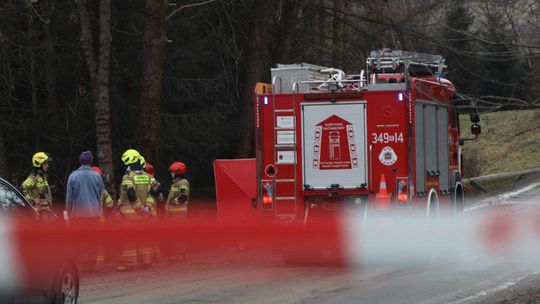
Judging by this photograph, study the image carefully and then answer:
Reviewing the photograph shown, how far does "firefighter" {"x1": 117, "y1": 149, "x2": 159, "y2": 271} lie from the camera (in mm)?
14742

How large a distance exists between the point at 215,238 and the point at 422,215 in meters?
Result: 3.73

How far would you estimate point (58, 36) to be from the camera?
76.5 feet

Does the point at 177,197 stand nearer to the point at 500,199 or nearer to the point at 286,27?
the point at 286,27

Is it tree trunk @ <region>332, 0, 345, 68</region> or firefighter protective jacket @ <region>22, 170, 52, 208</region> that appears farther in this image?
tree trunk @ <region>332, 0, 345, 68</region>

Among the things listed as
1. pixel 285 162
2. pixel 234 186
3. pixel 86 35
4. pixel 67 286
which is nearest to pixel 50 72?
pixel 86 35

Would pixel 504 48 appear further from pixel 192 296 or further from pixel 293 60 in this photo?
pixel 293 60

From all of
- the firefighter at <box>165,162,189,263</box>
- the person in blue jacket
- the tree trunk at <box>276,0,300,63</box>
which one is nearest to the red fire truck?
the firefighter at <box>165,162,189,263</box>

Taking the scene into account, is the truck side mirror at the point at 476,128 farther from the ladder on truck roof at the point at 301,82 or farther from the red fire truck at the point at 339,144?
Result: the ladder on truck roof at the point at 301,82

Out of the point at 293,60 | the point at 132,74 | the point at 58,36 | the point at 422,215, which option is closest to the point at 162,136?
the point at 132,74

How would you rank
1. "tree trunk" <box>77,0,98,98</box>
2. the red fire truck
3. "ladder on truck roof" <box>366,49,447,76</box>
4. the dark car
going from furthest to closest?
"tree trunk" <box>77,0,98,98</box>
"ladder on truck roof" <box>366,49,447,76</box>
the red fire truck
the dark car

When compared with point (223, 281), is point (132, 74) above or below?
above

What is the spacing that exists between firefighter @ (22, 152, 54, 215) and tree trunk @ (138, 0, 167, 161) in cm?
616

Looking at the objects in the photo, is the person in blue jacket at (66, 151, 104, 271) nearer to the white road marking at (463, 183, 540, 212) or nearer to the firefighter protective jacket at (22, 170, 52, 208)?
the firefighter protective jacket at (22, 170, 52, 208)

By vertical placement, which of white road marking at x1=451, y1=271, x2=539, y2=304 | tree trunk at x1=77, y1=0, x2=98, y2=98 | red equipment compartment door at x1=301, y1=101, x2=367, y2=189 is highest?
tree trunk at x1=77, y1=0, x2=98, y2=98
